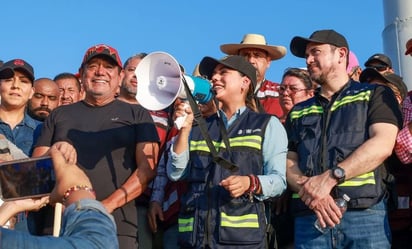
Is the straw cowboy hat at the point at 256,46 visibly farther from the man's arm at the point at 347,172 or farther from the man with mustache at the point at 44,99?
the man's arm at the point at 347,172

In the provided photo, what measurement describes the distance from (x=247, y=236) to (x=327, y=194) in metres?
0.65

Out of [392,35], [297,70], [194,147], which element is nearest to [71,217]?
[194,147]

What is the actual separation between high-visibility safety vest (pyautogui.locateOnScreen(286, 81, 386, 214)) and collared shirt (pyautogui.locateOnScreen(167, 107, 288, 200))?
0.18 metres

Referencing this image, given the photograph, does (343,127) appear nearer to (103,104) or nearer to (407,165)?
(407,165)

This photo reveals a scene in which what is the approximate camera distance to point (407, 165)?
17.3ft

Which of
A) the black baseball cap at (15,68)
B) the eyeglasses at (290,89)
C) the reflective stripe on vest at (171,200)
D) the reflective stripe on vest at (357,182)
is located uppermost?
the black baseball cap at (15,68)

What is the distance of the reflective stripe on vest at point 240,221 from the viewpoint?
188 inches

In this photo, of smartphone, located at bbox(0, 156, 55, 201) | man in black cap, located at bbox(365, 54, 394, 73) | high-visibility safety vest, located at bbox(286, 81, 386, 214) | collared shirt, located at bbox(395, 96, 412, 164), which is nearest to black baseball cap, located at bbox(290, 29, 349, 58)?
high-visibility safety vest, located at bbox(286, 81, 386, 214)

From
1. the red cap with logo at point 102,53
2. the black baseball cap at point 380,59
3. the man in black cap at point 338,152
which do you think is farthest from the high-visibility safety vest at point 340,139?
the black baseball cap at point 380,59

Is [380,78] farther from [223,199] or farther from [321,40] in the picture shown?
[223,199]

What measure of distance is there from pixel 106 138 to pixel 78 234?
3.38 m

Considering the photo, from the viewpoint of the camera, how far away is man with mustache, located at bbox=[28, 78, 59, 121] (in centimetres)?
736

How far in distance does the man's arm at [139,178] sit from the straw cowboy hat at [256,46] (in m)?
2.34

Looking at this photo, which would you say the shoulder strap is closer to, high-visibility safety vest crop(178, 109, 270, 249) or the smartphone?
high-visibility safety vest crop(178, 109, 270, 249)
